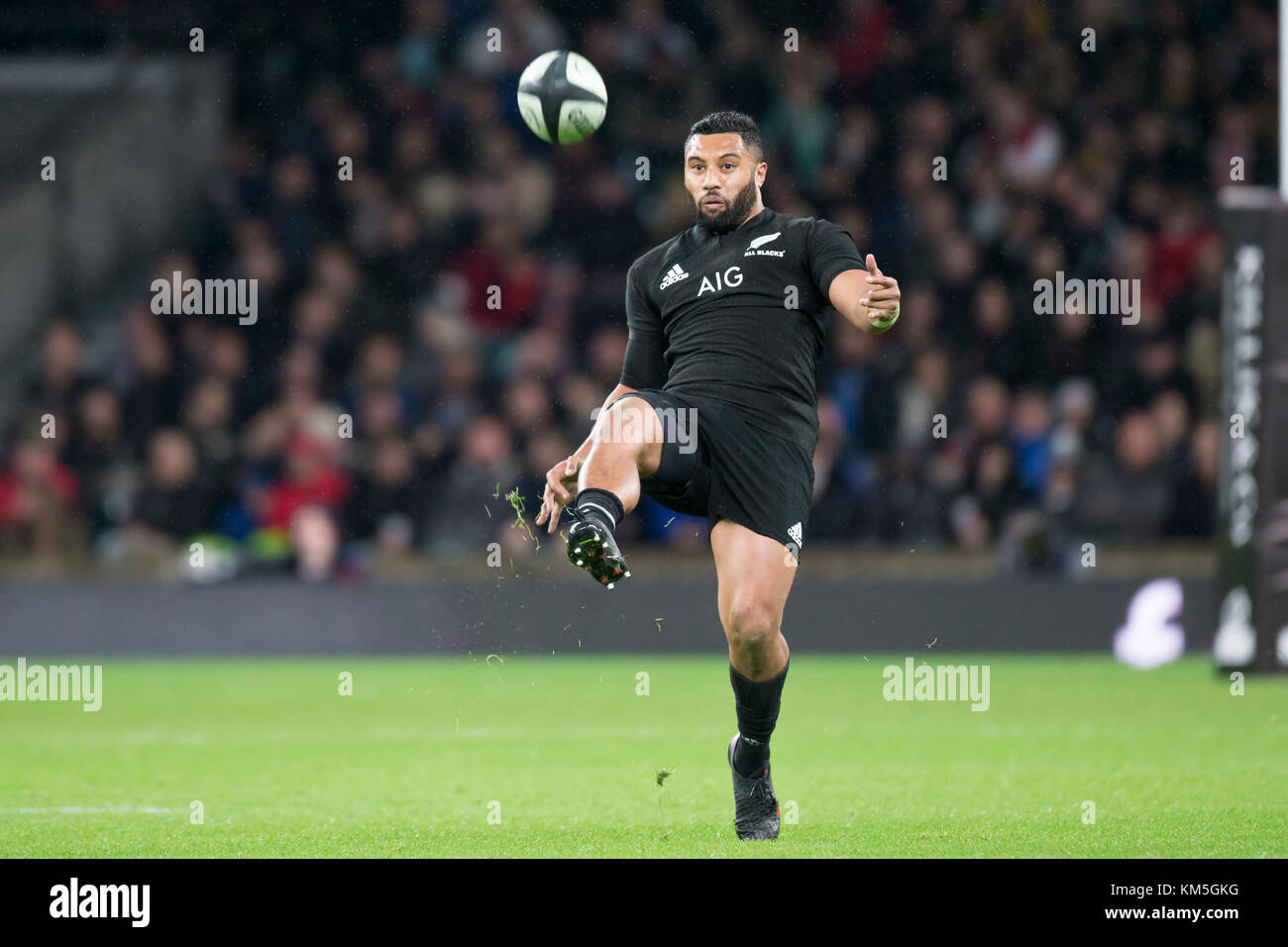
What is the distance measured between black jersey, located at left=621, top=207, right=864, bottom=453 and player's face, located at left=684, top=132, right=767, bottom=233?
84 mm

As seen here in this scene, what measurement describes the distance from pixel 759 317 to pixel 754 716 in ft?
4.51

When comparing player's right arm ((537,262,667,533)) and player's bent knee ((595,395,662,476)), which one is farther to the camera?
player's right arm ((537,262,667,533))

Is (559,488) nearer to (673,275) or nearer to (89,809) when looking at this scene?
(673,275)

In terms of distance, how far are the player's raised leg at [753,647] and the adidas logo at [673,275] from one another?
0.93 meters

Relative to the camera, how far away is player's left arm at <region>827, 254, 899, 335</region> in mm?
5789

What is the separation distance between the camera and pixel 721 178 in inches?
258

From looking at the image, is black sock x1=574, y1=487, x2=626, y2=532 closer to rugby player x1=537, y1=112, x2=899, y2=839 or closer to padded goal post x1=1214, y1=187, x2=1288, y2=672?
rugby player x1=537, y1=112, x2=899, y2=839

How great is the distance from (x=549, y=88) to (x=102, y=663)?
786 cm

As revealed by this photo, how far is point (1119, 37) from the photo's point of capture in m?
17.0

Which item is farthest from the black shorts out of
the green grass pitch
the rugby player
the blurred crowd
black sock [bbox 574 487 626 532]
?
the blurred crowd

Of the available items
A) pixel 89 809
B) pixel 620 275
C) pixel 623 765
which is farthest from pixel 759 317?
pixel 620 275

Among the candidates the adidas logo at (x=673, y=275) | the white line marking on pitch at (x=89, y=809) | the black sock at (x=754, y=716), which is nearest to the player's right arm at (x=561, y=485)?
the adidas logo at (x=673, y=275)

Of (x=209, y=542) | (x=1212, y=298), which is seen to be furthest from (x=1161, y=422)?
(x=209, y=542)

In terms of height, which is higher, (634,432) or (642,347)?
(642,347)
